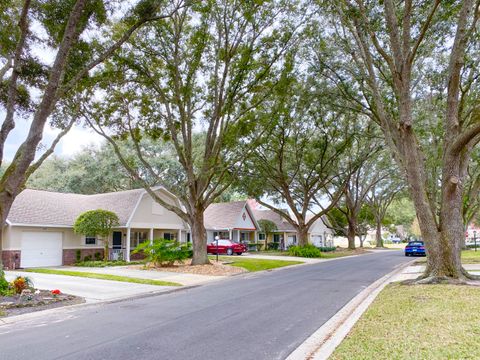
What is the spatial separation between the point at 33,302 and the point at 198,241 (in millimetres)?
12159

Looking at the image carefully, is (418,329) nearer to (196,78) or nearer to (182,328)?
(182,328)

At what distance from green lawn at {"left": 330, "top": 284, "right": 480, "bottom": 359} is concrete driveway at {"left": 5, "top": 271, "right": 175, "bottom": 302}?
7656 millimetres

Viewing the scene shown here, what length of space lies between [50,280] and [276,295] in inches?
394

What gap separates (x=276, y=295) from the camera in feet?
40.7

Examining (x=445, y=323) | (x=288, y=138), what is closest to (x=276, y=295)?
(x=445, y=323)

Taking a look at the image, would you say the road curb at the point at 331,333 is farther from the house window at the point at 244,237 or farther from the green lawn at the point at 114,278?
the house window at the point at 244,237

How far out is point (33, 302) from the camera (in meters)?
10.4

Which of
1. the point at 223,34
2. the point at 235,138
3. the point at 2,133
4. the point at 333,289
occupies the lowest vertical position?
the point at 333,289

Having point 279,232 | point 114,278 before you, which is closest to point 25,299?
point 114,278

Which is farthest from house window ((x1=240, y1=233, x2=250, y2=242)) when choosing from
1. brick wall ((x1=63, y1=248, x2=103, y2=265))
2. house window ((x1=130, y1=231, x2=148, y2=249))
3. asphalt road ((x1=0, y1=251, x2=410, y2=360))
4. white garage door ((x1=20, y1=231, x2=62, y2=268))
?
asphalt road ((x1=0, y1=251, x2=410, y2=360))

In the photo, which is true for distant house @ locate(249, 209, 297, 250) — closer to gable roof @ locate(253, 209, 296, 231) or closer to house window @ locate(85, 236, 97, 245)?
gable roof @ locate(253, 209, 296, 231)

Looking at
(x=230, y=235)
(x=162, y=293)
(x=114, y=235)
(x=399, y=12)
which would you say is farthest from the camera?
(x=230, y=235)

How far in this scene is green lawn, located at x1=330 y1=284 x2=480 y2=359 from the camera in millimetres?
5600

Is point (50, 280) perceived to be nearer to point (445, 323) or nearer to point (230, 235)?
point (445, 323)
